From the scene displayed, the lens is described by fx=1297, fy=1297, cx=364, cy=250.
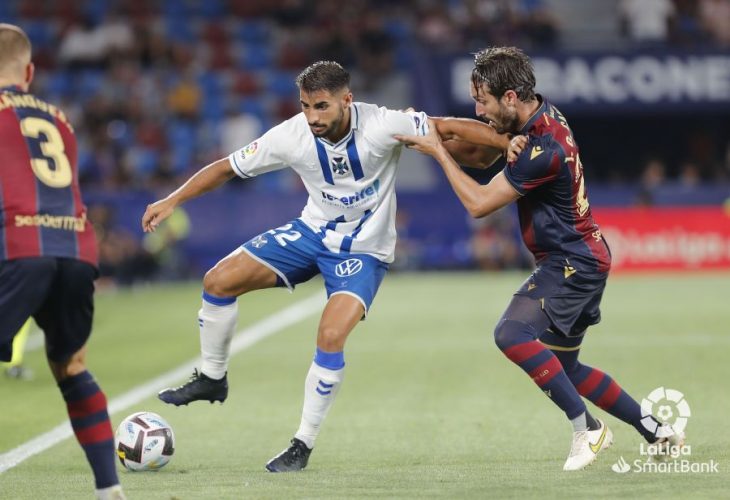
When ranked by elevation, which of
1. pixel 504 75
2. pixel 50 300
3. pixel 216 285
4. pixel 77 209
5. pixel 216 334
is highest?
pixel 504 75

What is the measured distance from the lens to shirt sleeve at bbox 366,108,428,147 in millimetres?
7219

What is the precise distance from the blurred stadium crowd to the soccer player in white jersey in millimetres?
15977

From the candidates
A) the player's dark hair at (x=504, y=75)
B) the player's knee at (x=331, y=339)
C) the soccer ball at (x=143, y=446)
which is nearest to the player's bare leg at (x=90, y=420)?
the soccer ball at (x=143, y=446)

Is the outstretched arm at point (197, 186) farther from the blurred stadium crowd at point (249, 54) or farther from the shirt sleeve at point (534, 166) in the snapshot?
the blurred stadium crowd at point (249, 54)

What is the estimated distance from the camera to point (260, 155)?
739 cm

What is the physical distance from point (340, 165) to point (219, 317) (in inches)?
44.7

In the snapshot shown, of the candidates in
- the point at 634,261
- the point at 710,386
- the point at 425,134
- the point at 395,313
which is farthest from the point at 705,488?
the point at 634,261

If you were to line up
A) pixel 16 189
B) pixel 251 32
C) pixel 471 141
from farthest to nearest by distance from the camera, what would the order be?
pixel 251 32 → pixel 471 141 → pixel 16 189

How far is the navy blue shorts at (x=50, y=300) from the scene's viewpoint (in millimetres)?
5387

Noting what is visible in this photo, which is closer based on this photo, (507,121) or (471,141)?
(507,121)

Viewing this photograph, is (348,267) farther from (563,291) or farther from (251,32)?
(251,32)

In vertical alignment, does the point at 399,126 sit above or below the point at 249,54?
above

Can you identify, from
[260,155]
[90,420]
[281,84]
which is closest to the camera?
[90,420]

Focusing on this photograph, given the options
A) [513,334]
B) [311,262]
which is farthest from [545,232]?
[311,262]
